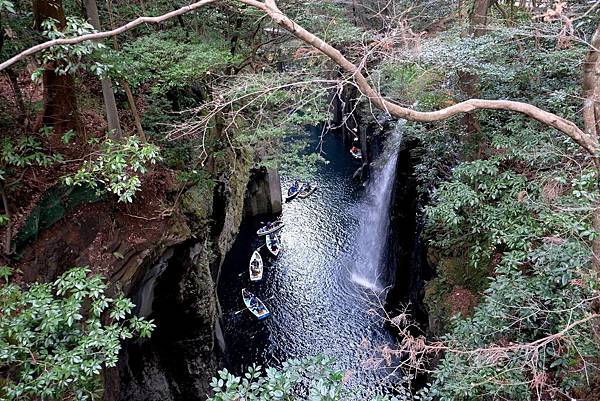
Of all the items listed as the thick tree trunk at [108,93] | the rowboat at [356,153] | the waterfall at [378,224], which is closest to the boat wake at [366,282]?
the waterfall at [378,224]

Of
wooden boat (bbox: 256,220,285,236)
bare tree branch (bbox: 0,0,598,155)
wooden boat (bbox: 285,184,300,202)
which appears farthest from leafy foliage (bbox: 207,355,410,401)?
wooden boat (bbox: 285,184,300,202)

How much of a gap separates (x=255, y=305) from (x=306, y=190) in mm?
11652

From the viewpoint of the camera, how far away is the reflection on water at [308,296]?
619 inches

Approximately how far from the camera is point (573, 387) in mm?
6203

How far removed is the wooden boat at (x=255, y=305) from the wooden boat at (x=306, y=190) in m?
10.4

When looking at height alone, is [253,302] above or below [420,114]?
below

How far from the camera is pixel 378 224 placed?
20.9 meters

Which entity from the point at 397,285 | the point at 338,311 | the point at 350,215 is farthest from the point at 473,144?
the point at 350,215

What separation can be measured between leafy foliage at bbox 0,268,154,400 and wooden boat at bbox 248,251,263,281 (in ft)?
45.2

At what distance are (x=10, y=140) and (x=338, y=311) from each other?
1385cm

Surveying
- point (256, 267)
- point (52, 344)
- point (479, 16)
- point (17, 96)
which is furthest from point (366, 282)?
point (17, 96)

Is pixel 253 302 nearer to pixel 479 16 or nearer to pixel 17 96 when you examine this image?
pixel 17 96

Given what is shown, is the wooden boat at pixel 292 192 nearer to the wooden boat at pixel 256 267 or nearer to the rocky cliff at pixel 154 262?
the wooden boat at pixel 256 267

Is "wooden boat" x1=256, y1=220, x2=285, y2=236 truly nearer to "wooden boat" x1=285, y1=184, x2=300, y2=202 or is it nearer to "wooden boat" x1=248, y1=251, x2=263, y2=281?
"wooden boat" x1=248, y1=251, x2=263, y2=281
